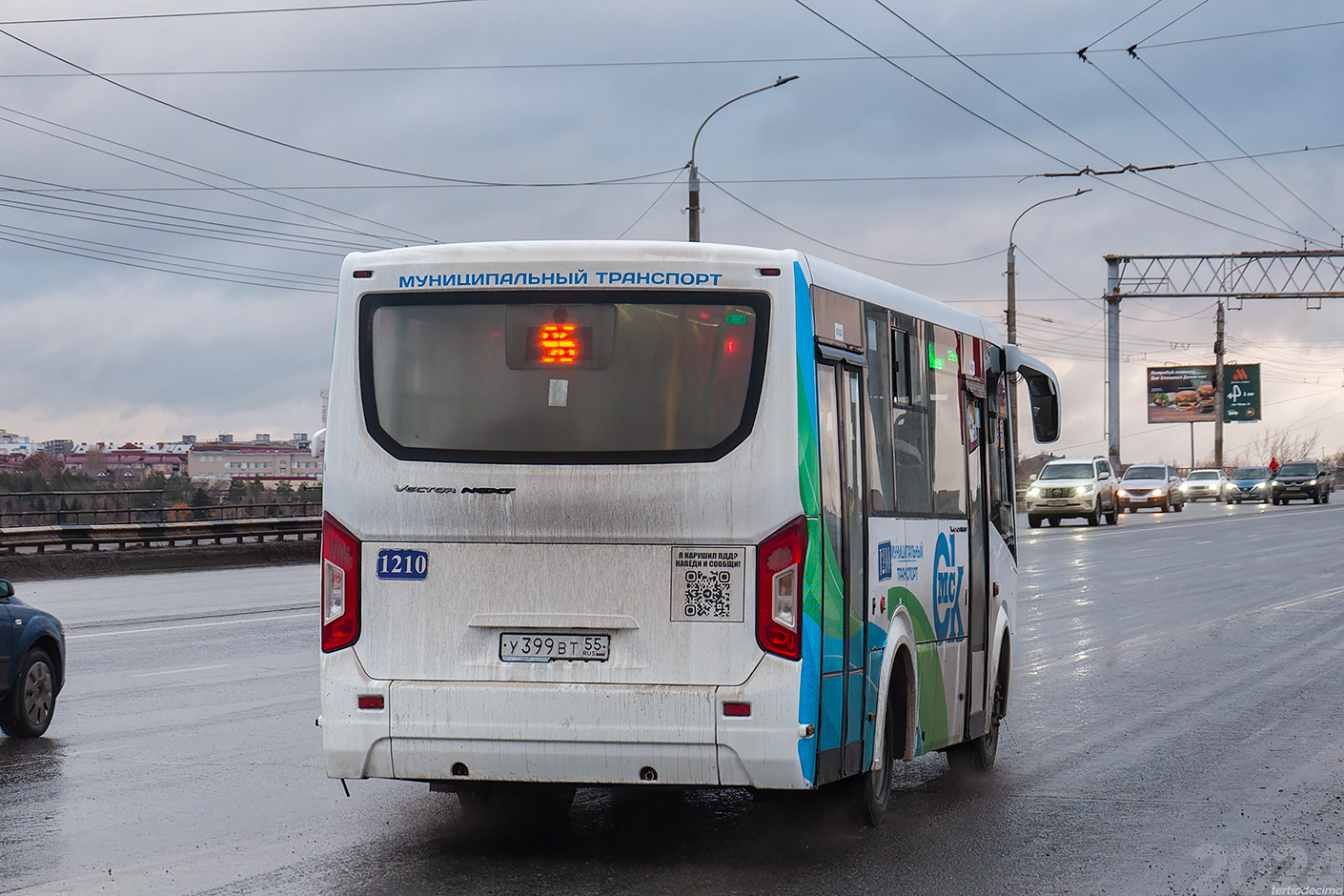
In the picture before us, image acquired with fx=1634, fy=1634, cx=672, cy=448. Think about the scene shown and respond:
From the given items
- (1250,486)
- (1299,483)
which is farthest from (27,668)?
(1250,486)

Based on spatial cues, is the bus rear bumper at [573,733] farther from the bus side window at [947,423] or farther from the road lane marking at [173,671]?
the road lane marking at [173,671]

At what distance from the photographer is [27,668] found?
1028 centimetres

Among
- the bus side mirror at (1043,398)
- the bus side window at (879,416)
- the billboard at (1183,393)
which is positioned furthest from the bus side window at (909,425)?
the billboard at (1183,393)

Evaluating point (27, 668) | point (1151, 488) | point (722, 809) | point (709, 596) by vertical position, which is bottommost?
point (722, 809)

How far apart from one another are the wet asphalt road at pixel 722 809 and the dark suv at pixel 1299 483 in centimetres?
6047

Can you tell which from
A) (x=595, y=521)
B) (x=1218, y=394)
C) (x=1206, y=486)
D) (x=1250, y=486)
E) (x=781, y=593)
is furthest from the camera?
(x=1218, y=394)

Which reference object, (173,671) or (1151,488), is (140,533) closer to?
(173,671)

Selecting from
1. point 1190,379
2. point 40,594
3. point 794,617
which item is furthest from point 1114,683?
point 1190,379

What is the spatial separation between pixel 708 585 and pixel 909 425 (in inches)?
77.0

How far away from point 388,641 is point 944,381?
3.47 m

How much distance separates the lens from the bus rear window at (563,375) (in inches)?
261

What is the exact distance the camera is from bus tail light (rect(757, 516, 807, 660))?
21.0 ft

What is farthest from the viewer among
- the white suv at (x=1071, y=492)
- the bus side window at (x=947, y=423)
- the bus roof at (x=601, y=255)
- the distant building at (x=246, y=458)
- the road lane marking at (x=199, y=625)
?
the distant building at (x=246, y=458)

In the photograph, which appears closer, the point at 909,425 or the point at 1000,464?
the point at 909,425
